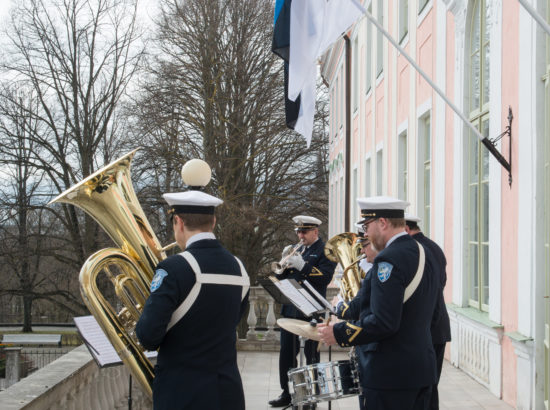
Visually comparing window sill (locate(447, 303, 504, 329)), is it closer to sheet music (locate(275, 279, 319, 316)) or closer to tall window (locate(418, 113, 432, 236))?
tall window (locate(418, 113, 432, 236))

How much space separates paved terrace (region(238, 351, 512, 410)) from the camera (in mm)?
7242

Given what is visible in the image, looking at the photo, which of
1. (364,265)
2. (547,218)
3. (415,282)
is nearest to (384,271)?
(415,282)

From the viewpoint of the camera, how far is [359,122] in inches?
762

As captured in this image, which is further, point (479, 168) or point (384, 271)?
point (479, 168)

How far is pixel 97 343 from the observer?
3.72 metres

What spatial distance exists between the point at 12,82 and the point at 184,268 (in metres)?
23.9

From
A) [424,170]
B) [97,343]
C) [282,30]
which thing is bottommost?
[97,343]

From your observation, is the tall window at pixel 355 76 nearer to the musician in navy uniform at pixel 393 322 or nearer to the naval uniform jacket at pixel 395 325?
the musician in navy uniform at pixel 393 322

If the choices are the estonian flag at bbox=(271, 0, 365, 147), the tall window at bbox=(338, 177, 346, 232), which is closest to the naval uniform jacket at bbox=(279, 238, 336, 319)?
the estonian flag at bbox=(271, 0, 365, 147)

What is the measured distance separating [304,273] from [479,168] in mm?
2817

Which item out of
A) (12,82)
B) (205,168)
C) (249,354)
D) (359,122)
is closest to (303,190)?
(359,122)

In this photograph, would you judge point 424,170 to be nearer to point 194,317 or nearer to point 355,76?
point 194,317

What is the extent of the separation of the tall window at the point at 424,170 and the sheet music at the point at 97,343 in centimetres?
848

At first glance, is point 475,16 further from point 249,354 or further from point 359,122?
point 359,122
